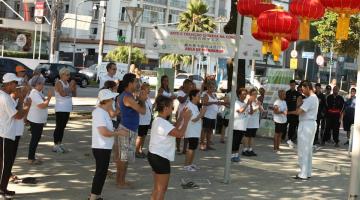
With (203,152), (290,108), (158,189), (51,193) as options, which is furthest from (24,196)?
(290,108)

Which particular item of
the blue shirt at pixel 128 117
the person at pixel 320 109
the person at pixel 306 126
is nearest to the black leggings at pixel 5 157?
the blue shirt at pixel 128 117

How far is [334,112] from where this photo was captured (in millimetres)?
16594

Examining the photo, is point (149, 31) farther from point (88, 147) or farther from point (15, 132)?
point (15, 132)

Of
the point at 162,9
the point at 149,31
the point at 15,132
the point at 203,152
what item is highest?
the point at 162,9

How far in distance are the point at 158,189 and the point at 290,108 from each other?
9267 millimetres

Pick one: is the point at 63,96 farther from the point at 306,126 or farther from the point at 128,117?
the point at 306,126

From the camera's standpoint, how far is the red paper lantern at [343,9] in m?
6.95

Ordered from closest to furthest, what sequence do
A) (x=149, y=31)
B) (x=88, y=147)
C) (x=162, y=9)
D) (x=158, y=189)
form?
(x=158, y=189) → (x=88, y=147) → (x=149, y=31) → (x=162, y=9)

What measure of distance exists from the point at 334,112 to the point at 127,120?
9872mm

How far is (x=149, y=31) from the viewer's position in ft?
44.0

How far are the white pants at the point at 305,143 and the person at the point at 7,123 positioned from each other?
521 centimetres

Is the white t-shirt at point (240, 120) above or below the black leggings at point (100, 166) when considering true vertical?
above

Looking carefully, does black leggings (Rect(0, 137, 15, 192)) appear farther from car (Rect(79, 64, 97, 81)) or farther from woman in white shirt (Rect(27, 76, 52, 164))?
car (Rect(79, 64, 97, 81))

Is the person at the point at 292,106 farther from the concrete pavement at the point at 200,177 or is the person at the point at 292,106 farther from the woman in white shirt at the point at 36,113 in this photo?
the woman in white shirt at the point at 36,113
